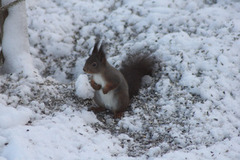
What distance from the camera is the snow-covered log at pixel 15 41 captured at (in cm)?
349

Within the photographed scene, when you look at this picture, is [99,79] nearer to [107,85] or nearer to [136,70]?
[107,85]

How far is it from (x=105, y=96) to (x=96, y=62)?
0.44m

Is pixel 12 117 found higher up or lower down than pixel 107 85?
higher up

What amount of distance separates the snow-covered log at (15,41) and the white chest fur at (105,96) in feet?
2.82

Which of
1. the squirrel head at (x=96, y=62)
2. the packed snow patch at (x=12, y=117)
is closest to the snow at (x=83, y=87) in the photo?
the squirrel head at (x=96, y=62)

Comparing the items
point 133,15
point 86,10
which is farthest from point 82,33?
point 133,15

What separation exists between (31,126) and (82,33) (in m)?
2.34

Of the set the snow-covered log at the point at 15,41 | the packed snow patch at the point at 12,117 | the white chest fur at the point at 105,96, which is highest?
the snow-covered log at the point at 15,41

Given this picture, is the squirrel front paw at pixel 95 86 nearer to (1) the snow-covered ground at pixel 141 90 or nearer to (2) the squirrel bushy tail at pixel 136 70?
(1) the snow-covered ground at pixel 141 90

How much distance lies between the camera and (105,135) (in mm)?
2889

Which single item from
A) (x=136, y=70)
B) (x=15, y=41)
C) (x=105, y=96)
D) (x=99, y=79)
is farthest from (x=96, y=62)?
(x=15, y=41)

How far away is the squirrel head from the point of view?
3256 millimetres

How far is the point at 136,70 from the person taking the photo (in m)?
3.75

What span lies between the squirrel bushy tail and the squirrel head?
0.54 metres
